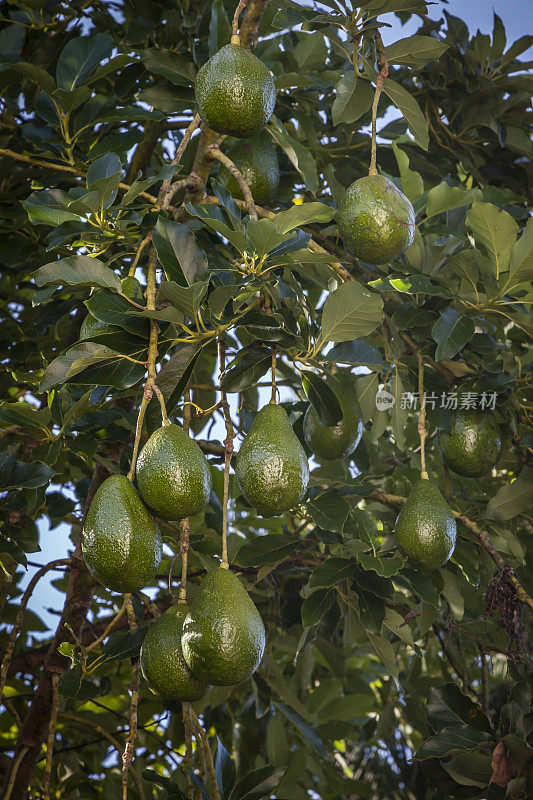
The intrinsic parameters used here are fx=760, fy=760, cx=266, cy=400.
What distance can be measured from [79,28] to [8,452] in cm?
106

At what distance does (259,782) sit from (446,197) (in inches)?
40.9

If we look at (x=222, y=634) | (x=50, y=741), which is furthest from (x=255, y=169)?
(x=50, y=741)

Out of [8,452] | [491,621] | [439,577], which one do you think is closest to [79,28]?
[8,452]

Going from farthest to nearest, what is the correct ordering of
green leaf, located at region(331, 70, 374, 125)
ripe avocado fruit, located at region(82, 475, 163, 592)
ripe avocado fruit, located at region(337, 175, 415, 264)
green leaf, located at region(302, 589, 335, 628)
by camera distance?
green leaf, located at region(302, 589, 335, 628), green leaf, located at region(331, 70, 374, 125), ripe avocado fruit, located at region(337, 175, 415, 264), ripe avocado fruit, located at region(82, 475, 163, 592)

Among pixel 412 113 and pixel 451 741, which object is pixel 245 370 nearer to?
pixel 412 113

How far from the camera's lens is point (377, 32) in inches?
45.1

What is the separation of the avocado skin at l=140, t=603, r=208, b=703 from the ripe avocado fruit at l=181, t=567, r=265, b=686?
0.10ft

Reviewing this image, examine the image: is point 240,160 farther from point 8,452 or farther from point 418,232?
point 8,452

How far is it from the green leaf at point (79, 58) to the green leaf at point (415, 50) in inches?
23.8

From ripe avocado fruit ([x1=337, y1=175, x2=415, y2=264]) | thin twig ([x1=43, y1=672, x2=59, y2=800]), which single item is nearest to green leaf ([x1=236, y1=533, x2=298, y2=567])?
thin twig ([x1=43, y1=672, x2=59, y2=800])

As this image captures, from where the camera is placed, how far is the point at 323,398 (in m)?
1.13

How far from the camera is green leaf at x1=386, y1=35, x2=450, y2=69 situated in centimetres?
118

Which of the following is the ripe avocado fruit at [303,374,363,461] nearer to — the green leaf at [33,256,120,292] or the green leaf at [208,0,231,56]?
the green leaf at [33,256,120,292]

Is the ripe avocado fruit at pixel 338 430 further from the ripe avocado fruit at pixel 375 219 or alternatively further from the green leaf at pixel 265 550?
the ripe avocado fruit at pixel 375 219
